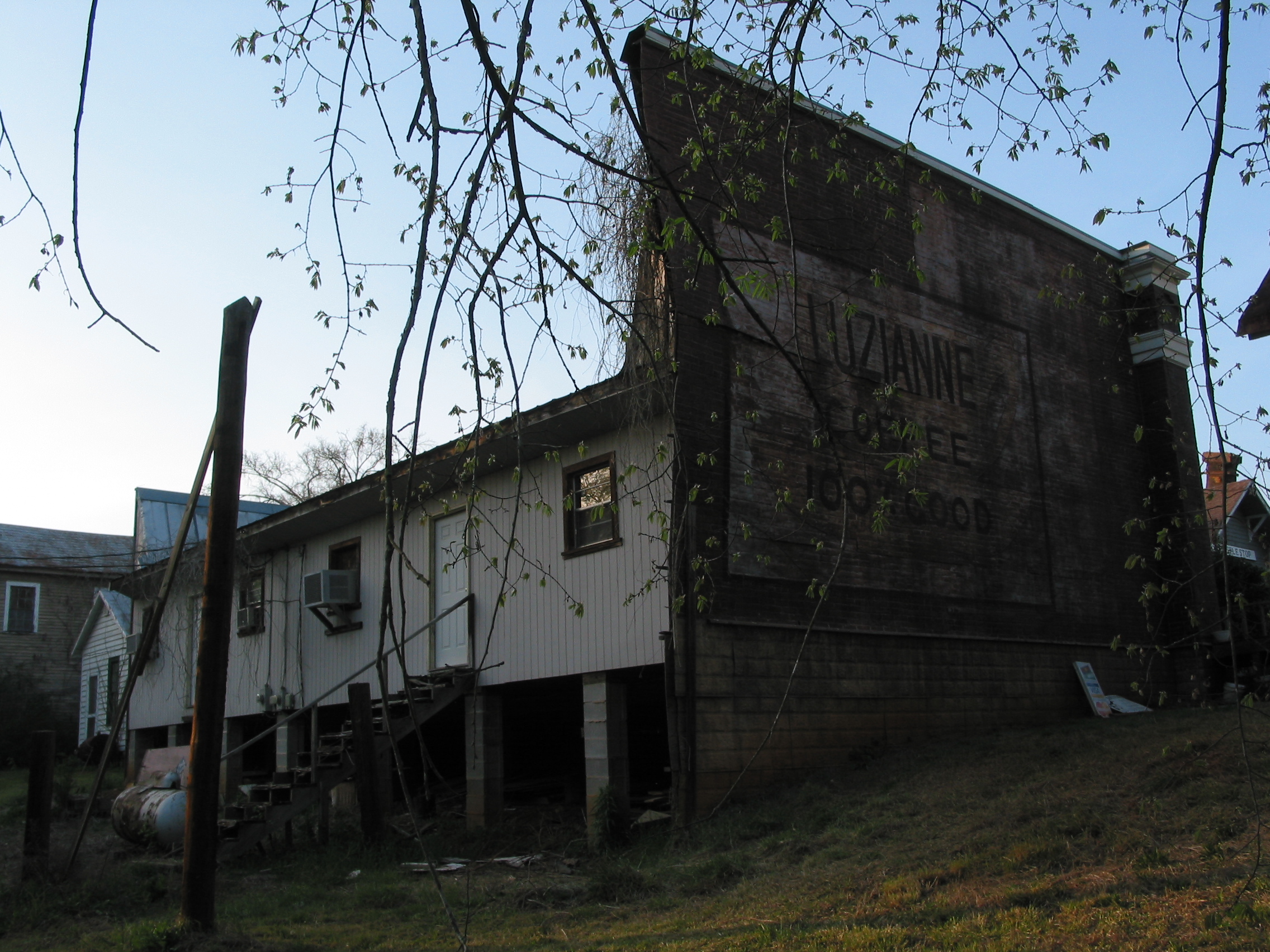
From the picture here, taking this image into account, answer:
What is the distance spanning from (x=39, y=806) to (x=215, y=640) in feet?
14.6

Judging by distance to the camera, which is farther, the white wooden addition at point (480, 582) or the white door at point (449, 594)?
the white door at point (449, 594)

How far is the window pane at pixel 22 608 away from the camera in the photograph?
110 feet

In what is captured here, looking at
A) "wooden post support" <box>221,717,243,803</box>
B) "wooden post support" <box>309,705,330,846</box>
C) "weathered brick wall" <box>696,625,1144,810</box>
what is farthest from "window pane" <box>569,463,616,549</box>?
"wooden post support" <box>221,717,243,803</box>

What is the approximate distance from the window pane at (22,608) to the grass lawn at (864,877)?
78.2 ft

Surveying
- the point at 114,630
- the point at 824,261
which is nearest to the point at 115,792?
the point at 114,630

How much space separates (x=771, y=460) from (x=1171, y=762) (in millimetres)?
5507

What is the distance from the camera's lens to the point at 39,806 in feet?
35.1

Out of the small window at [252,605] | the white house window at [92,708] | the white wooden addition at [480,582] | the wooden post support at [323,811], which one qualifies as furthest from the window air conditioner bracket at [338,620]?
the white house window at [92,708]

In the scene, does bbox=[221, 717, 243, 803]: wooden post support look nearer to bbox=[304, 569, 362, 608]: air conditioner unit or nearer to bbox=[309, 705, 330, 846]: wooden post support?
bbox=[304, 569, 362, 608]: air conditioner unit

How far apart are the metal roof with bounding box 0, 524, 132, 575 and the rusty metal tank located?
2078 centimetres

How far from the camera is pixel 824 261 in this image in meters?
15.2

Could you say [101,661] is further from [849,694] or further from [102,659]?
[849,694]

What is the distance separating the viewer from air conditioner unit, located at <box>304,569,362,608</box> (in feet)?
58.7

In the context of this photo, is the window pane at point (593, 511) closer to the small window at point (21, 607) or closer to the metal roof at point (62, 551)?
the metal roof at point (62, 551)
